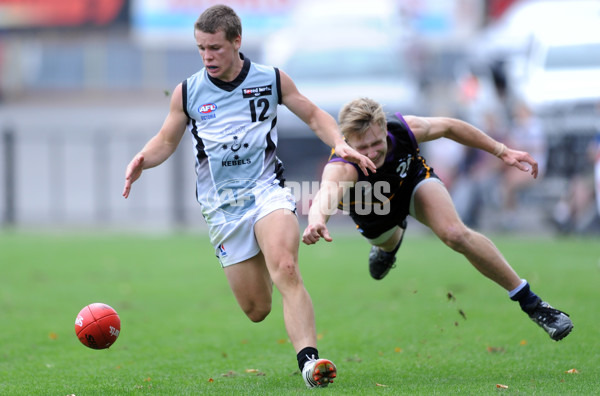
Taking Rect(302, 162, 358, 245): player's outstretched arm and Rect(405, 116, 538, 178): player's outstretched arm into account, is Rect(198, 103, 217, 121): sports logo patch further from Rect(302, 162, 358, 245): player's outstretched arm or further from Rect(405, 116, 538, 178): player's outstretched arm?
Rect(405, 116, 538, 178): player's outstretched arm

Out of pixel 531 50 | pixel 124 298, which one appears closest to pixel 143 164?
pixel 124 298

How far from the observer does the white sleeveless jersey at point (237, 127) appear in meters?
5.60

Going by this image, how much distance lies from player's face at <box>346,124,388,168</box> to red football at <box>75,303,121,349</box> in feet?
6.50

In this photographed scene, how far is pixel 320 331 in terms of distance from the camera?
7355 millimetres

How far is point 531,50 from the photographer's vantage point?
1845 cm

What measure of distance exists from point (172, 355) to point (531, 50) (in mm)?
14118

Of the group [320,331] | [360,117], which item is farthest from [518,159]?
[320,331]

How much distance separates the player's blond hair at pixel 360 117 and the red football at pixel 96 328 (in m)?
1.99

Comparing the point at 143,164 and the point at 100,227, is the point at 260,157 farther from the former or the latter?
the point at 100,227

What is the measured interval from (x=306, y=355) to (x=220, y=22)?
212cm

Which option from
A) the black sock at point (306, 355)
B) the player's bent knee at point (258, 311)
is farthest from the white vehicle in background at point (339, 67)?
the black sock at point (306, 355)

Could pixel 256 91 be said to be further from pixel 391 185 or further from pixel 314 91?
pixel 314 91

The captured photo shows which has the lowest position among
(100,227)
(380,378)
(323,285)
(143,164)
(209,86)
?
(100,227)

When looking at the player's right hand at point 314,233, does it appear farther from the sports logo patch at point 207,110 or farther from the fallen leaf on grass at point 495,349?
the fallen leaf on grass at point 495,349
